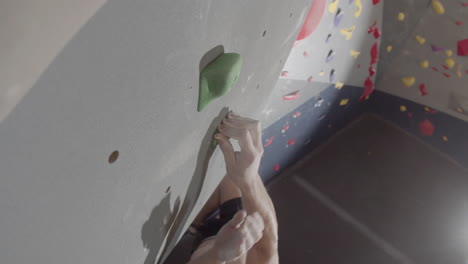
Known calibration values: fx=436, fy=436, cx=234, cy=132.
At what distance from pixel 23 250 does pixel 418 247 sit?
2.24 m

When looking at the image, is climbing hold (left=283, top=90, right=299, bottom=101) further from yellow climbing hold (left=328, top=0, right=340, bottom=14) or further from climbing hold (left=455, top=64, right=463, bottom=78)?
climbing hold (left=455, top=64, right=463, bottom=78)

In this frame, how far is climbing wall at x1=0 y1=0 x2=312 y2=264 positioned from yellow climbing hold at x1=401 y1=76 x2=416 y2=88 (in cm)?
184

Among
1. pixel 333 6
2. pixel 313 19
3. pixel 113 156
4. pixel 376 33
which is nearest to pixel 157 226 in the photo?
pixel 113 156

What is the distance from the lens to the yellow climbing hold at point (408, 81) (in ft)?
7.89

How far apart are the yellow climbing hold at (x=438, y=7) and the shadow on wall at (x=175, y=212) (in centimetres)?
152

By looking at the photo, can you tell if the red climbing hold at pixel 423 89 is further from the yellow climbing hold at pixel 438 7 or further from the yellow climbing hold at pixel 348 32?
the yellow climbing hold at pixel 348 32

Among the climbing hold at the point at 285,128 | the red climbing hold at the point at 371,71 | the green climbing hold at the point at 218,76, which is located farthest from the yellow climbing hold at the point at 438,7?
the green climbing hold at the point at 218,76

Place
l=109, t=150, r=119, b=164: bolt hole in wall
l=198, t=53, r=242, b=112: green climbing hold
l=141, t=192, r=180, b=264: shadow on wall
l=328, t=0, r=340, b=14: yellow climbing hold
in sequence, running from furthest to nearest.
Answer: l=328, t=0, r=340, b=14: yellow climbing hold, l=141, t=192, r=180, b=264: shadow on wall, l=198, t=53, r=242, b=112: green climbing hold, l=109, t=150, r=119, b=164: bolt hole in wall

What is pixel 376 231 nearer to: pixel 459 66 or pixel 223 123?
pixel 459 66

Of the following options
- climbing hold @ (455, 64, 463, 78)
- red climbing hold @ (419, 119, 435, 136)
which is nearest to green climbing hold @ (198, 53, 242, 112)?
climbing hold @ (455, 64, 463, 78)

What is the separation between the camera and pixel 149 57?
1.44 ft

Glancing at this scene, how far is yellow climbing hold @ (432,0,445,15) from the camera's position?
1969 mm

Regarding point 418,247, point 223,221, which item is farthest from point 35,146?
point 418,247

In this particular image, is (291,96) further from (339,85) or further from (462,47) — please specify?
(462,47)
